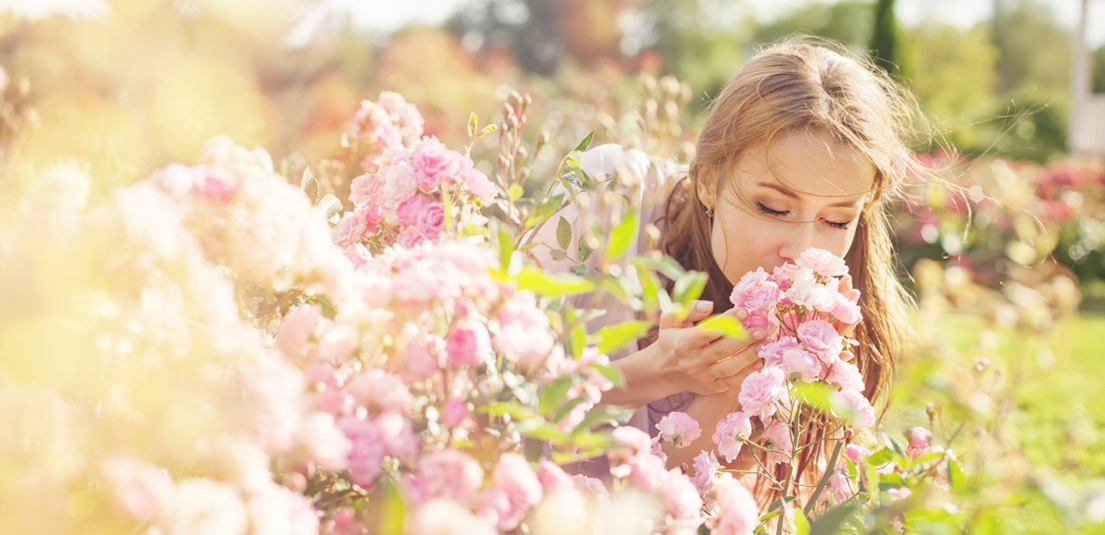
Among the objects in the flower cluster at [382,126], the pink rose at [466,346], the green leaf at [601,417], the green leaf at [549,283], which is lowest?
Result: the green leaf at [601,417]

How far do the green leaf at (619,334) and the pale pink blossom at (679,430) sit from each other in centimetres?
62

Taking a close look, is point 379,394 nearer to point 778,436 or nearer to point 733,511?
point 733,511

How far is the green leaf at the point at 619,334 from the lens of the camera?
3.22 feet

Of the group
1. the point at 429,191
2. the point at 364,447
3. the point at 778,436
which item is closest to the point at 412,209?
the point at 429,191

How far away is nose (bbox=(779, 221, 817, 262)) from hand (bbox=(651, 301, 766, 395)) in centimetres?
28

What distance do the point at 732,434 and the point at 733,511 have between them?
0.39m

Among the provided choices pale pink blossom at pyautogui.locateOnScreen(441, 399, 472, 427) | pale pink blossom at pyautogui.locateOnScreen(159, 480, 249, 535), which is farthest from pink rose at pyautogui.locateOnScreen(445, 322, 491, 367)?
pale pink blossom at pyautogui.locateOnScreen(159, 480, 249, 535)

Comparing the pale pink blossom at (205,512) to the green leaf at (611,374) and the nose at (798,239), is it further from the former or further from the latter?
the nose at (798,239)

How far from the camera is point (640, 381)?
1.77m

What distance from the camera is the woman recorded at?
5.82 feet

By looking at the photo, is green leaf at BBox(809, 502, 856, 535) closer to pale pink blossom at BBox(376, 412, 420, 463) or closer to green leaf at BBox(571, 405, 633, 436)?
green leaf at BBox(571, 405, 633, 436)

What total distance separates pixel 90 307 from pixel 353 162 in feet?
4.45

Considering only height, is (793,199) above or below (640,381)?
above

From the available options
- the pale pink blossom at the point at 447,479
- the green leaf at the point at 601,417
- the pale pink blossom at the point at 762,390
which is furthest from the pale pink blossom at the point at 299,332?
the pale pink blossom at the point at 762,390
